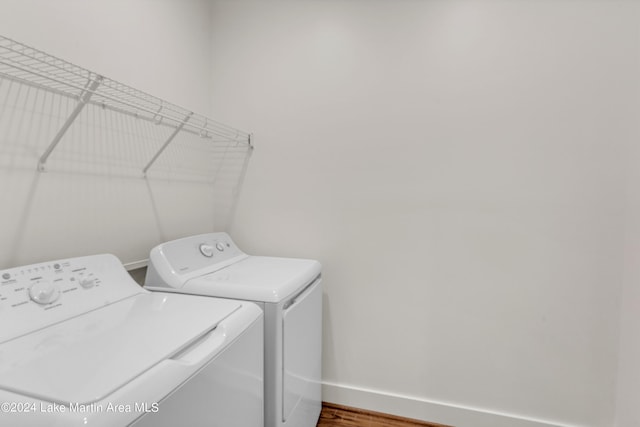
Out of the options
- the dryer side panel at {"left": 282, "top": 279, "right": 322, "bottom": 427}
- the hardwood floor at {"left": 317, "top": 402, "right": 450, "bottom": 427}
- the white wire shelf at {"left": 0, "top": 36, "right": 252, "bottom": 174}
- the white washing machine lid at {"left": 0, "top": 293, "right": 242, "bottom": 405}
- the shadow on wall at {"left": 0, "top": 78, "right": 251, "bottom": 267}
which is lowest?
the hardwood floor at {"left": 317, "top": 402, "right": 450, "bottom": 427}

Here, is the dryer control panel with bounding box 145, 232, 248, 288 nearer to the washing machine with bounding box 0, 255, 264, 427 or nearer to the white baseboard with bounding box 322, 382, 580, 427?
the washing machine with bounding box 0, 255, 264, 427

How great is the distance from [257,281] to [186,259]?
41 centimetres

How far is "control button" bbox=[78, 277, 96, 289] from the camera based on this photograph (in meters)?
1.11

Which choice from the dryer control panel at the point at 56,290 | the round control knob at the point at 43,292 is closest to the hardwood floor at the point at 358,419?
the dryer control panel at the point at 56,290

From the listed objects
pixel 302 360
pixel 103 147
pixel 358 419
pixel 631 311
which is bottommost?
pixel 358 419

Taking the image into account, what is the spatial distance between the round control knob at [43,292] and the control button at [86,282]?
0.09m

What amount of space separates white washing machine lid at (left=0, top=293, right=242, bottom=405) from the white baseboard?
1.19 metres

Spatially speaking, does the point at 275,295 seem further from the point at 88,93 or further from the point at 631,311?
the point at 631,311

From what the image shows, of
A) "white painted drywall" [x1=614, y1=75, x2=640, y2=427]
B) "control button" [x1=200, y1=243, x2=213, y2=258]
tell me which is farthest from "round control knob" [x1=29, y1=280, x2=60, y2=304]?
"white painted drywall" [x1=614, y1=75, x2=640, y2=427]

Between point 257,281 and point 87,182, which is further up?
point 87,182

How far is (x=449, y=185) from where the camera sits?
1.71 metres

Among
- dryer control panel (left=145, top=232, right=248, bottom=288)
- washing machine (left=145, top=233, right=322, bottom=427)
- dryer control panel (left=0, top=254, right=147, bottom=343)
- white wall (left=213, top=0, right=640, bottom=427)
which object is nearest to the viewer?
dryer control panel (left=0, top=254, right=147, bottom=343)

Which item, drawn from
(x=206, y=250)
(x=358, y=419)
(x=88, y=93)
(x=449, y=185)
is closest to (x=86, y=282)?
(x=206, y=250)

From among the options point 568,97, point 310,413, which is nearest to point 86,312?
point 310,413
